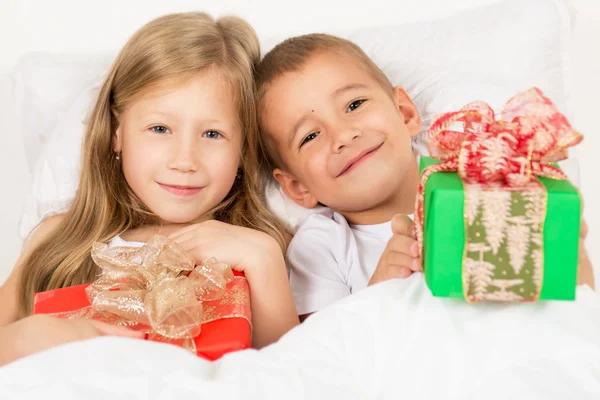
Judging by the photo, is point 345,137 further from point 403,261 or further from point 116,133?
point 116,133

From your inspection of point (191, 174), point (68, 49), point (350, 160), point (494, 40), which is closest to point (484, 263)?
point (350, 160)

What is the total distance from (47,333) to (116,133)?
0.54 meters

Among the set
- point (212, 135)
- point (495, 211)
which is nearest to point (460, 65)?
point (212, 135)

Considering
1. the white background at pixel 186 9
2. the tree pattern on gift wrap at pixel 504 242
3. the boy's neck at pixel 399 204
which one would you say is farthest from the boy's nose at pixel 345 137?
the white background at pixel 186 9

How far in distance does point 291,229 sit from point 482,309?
2.02ft

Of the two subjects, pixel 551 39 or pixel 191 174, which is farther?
pixel 551 39

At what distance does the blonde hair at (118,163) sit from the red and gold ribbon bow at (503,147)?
543 mm

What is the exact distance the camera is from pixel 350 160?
1278 mm

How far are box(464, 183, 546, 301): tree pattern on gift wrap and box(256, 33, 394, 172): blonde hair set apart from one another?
63 centimetres

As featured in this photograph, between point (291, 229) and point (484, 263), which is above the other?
point (484, 263)

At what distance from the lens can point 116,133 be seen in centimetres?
140

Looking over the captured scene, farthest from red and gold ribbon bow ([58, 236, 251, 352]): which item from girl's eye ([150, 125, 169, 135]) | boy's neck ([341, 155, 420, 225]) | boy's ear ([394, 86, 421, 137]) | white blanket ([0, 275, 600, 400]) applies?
boy's ear ([394, 86, 421, 137])

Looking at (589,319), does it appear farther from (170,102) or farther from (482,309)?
(170,102)

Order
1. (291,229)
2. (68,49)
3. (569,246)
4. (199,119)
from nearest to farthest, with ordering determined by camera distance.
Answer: (569,246) < (199,119) < (291,229) < (68,49)
